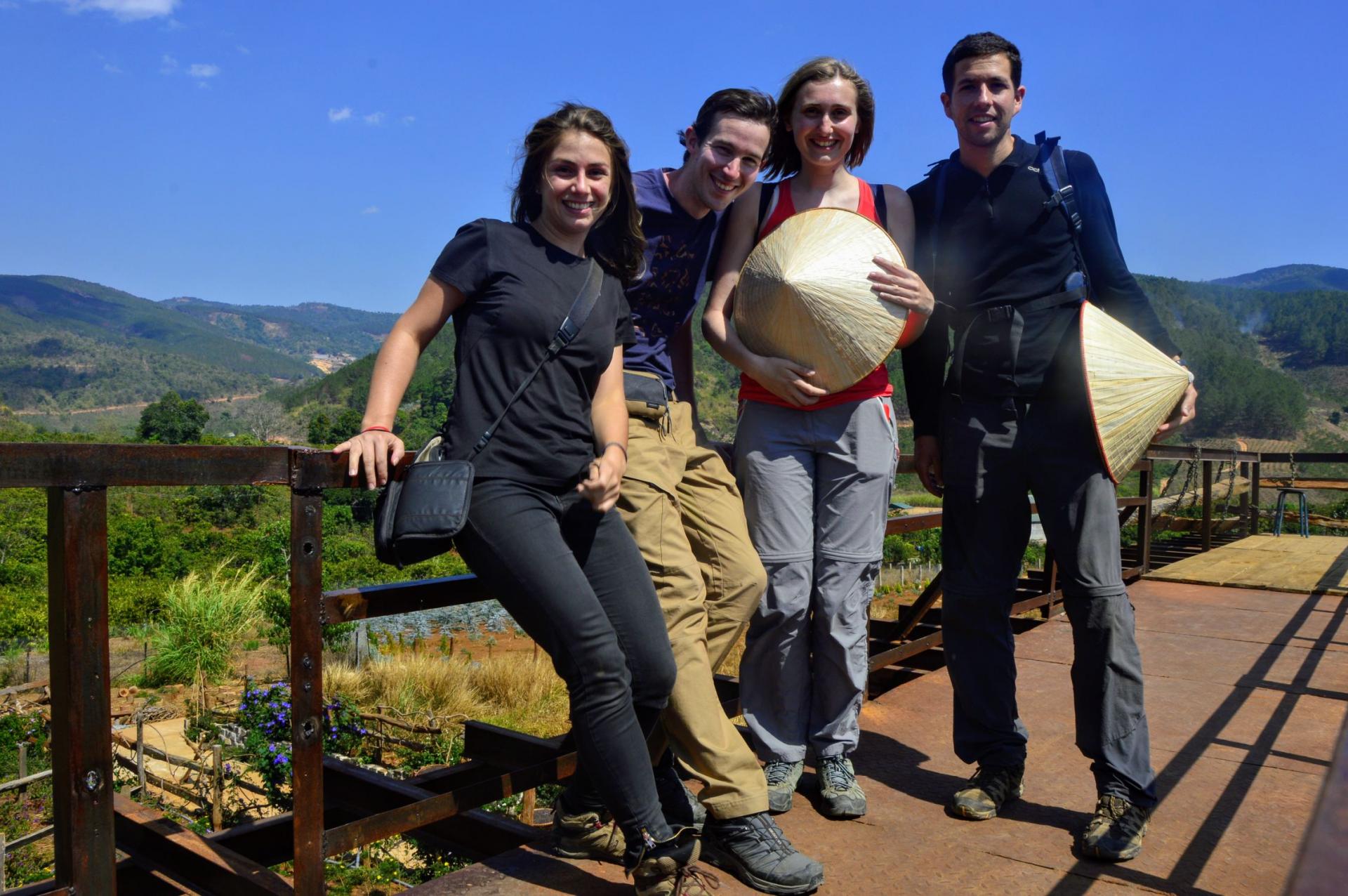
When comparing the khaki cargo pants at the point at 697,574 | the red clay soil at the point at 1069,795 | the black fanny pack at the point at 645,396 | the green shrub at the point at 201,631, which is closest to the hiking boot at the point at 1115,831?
the red clay soil at the point at 1069,795

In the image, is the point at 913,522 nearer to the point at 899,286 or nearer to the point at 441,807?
the point at 899,286

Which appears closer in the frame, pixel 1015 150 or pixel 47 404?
pixel 1015 150

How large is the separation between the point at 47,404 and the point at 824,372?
16667cm

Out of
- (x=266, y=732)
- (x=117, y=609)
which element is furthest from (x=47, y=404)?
(x=266, y=732)

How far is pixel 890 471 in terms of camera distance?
243 centimetres

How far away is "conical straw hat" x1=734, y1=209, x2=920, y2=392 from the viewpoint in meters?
2.32

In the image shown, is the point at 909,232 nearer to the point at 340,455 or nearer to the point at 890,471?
the point at 890,471

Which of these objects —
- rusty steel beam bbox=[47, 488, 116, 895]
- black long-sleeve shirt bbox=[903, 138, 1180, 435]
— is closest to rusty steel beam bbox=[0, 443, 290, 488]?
rusty steel beam bbox=[47, 488, 116, 895]

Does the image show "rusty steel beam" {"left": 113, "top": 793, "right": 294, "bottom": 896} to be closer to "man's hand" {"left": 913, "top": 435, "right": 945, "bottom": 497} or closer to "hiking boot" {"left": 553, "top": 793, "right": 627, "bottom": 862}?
"hiking boot" {"left": 553, "top": 793, "right": 627, "bottom": 862}

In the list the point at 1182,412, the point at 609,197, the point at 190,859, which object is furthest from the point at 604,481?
the point at 1182,412

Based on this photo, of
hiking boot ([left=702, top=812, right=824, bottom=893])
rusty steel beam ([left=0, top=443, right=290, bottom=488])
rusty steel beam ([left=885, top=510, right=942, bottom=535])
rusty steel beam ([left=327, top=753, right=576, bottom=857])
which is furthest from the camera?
rusty steel beam ([left=885, top=510, right=942, bottom=535])

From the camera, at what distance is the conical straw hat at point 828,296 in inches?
91.5

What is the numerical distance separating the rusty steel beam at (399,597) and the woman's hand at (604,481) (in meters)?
0.26

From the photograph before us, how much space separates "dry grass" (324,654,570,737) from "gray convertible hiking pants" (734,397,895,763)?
49.8 feet
